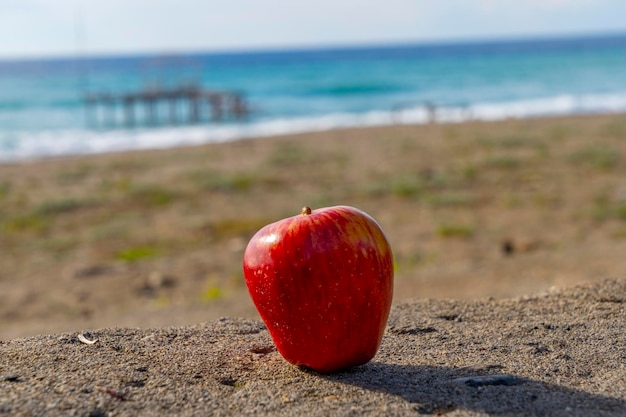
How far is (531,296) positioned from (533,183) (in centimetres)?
1225

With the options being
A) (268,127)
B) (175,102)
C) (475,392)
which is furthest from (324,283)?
(175,102)

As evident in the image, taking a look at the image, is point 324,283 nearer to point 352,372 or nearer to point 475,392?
point 352,372

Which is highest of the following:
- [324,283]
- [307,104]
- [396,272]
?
[324,283]

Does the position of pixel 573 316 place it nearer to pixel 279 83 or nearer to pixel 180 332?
pixel 180 332

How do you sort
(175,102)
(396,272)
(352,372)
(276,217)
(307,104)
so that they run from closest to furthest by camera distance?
(352,372)
(396,272)
(276,217)
(175,102)
(307,104)

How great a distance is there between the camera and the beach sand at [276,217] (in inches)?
336

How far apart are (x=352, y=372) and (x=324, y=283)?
0.46m

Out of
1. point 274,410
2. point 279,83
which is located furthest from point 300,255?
point 279,83

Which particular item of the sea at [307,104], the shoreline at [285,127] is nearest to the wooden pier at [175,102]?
the sea at [307,104]

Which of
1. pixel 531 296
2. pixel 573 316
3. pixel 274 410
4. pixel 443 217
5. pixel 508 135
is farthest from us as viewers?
pixel 508 135

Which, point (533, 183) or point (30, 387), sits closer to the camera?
point (30, 387)

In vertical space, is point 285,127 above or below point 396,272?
below

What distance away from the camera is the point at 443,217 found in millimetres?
13672

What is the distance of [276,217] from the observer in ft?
46.4
